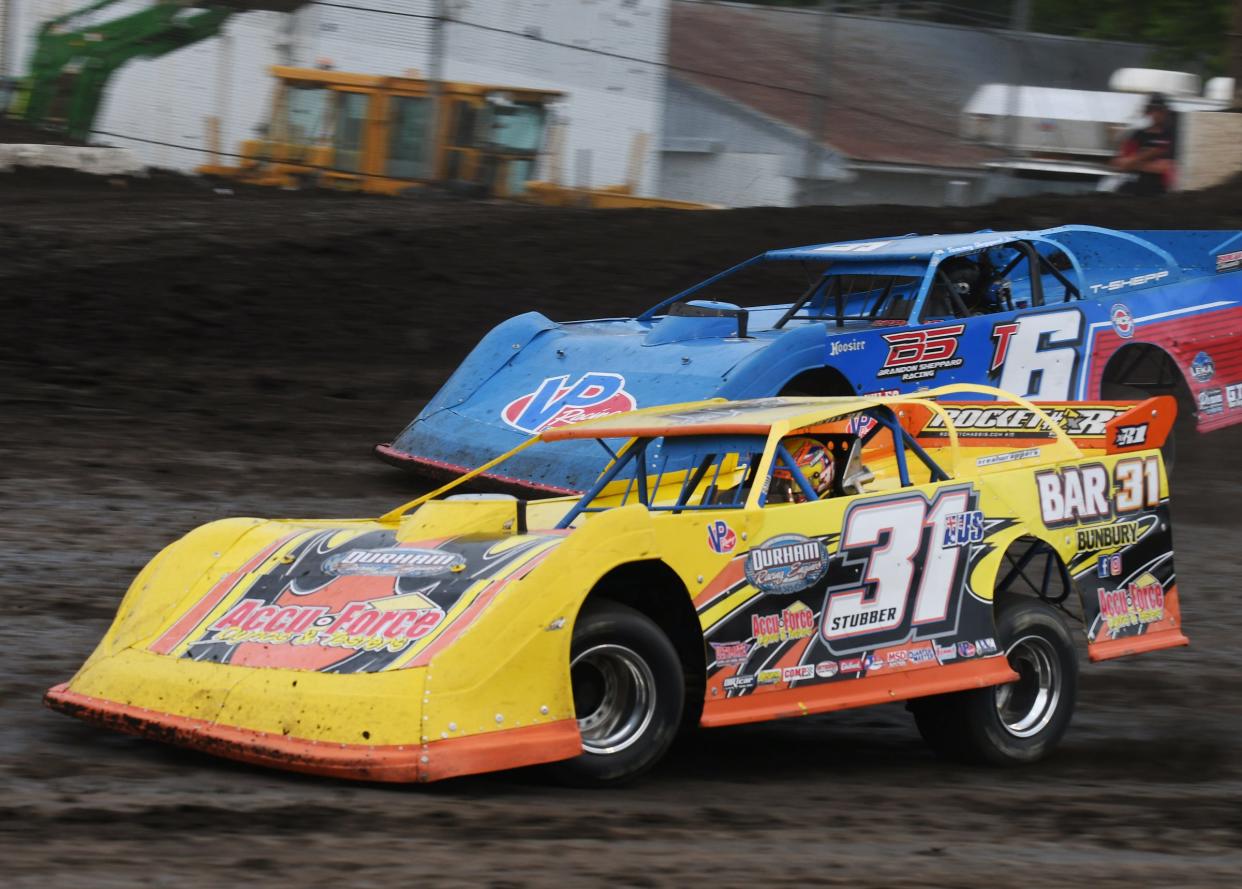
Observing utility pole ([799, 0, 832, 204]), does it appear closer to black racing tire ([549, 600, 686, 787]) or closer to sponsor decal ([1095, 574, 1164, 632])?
sponsor decal ([1095, 574, 1164, 632])

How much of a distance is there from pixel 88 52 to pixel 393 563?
13.5 meters

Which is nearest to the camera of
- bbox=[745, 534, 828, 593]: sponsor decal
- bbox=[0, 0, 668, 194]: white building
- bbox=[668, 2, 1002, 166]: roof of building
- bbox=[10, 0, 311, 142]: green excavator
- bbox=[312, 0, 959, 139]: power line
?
bbox=[745, 534, 828, 593]: sponsor decal

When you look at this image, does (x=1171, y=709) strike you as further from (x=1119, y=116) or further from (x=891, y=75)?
(x=1119, y=116)

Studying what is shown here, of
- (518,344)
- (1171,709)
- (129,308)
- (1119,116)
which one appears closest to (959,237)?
(518,344)

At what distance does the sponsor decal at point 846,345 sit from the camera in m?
9.58

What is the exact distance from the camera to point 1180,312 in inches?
436

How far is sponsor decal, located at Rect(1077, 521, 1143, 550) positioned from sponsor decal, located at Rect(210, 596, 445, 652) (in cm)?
245

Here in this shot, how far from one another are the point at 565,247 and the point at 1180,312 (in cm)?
548

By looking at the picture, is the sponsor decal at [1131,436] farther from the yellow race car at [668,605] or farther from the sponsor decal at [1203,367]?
the sponsor decal at [1203,367]

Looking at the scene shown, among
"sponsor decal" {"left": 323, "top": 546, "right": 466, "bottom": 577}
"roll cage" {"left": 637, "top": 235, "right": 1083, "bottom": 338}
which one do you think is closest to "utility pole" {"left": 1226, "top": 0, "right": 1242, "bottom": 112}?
"roll cage" {"left": 637, "top": 235, "right": 1083, "bottom": 338}

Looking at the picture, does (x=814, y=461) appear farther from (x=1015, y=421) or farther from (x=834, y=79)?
(x=834, y=79)

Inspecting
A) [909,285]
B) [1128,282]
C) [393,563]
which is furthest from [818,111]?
[393,563]

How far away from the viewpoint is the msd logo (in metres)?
9.47

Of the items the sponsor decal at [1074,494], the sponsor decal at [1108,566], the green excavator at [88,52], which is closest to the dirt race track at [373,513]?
the sponsor decal at [1108,566]
